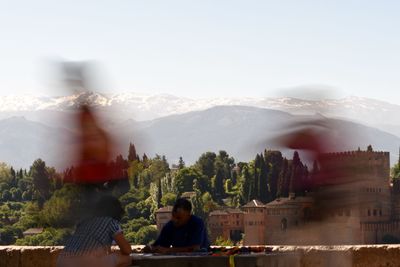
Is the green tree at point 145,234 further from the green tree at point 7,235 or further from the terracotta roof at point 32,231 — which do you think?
the green tree at point 7,235

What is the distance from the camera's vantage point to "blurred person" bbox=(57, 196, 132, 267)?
3.95 metres

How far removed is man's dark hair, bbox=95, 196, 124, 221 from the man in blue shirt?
0.70m

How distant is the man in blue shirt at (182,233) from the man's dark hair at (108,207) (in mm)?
700

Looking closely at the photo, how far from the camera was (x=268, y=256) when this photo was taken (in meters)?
4.12

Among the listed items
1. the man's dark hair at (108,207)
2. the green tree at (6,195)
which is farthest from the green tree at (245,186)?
the man's dark hair at (108,207)

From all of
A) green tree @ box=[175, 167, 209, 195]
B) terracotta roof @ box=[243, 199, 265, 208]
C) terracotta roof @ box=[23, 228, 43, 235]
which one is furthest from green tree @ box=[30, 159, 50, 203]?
green tree @ box=[175, 167, 209, 195]

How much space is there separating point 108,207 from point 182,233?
35.8 inches

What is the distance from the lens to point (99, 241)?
157 inches

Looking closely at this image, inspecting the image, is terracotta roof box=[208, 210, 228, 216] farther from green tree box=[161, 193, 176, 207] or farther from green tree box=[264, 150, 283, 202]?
green tree box=[264, 150, 283, 202]

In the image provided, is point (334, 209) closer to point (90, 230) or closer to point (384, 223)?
point (90, 230)

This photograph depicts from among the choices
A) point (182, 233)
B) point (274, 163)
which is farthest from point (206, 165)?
point (182, 233)

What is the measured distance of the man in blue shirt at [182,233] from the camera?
4766 millimetres

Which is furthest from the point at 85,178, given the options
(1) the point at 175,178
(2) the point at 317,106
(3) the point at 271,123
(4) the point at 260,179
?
(1) the point at 175,178

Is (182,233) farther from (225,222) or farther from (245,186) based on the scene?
(245,186)
